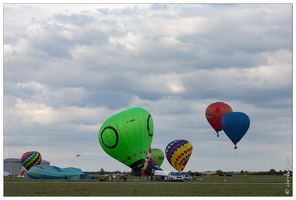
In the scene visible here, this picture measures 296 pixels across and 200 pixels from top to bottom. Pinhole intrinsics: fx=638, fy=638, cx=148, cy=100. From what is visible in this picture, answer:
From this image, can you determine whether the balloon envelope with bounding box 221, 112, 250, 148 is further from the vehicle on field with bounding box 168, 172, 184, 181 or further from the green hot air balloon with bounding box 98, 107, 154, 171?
the green hot air balloon with bounding box 98, 107, 154, 171

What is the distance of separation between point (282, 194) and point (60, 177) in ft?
120

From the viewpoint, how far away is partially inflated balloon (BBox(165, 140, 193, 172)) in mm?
84312

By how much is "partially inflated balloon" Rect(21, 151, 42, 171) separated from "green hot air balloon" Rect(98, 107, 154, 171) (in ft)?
106

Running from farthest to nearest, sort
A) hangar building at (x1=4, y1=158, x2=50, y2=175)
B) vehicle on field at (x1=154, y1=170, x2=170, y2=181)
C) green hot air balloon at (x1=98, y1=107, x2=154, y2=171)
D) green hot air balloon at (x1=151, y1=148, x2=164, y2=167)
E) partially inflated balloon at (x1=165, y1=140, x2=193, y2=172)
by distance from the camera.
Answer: hangar building at (x1=4, y1=158, x2=50, y2=175) < green hot air balloon at (x1=151, y1=148, x2=164, y2=167) < partially inflated balloon at (x1=165, y1=140, x2=193, y2=172) < vehicle on field at (x1=154, y1=170, x2=170, y2=181) < green hot air balloon at (x1=98, y1=107, x2=154, y2=171)

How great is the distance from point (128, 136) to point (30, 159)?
1411 inches

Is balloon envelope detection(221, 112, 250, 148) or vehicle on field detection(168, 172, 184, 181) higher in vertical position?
balloon envelope detection(221, 112, 250, 148)

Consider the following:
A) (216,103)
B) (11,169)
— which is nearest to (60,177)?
(216,103)

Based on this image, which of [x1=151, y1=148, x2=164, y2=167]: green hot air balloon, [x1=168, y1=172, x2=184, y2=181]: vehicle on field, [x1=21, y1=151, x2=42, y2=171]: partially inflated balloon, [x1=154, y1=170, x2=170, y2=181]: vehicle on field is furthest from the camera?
[x1=21, y1=151, x2=42, y2=171]: partially inflated balloon

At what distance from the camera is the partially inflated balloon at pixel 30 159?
310 feet

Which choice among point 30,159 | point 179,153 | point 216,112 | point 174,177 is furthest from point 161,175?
point 30,159

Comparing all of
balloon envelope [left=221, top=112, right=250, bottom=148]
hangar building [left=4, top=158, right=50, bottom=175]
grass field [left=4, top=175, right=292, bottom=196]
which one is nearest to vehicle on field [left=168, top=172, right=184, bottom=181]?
grass field [left=4, top=175, right=292, bottom=196]

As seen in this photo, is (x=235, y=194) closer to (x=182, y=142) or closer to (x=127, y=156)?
(x=127, y=156)

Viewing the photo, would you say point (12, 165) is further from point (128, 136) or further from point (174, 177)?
point (128, 136)

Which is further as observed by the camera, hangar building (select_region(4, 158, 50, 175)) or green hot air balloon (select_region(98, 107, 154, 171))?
hangar building (select_region(4, 158, 50, 175))
